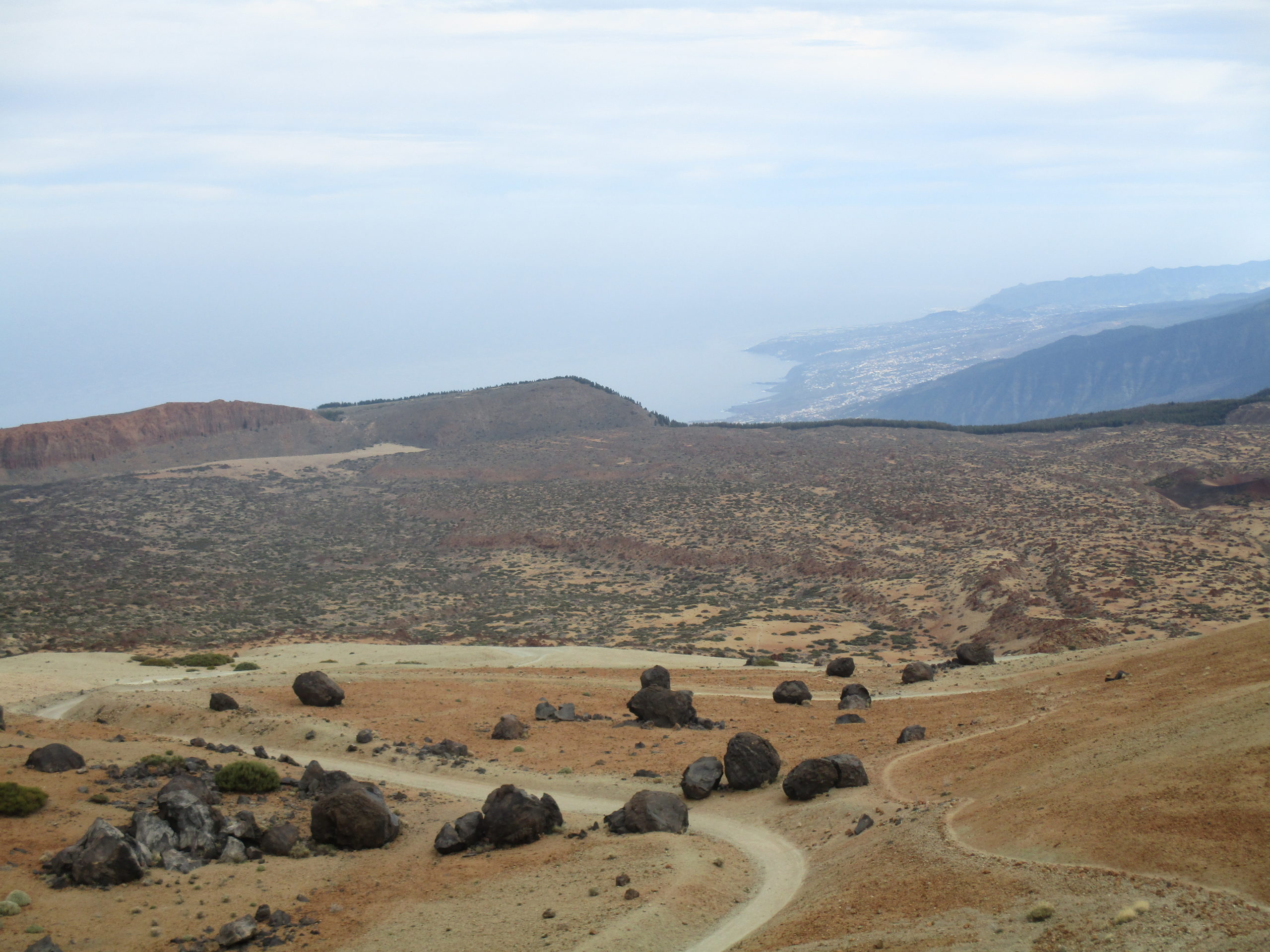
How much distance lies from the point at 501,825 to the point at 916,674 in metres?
17.5

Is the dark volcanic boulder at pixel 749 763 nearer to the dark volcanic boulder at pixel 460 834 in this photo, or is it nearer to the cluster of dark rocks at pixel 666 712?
the cluster of dark rocks at pixel 666 712

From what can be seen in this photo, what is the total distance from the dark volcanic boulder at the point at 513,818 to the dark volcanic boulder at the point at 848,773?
19.8 feet

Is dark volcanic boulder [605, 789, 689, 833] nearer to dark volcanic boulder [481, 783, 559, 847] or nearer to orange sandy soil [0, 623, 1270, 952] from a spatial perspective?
orange sandy soil [0, 623, 1270, 952]

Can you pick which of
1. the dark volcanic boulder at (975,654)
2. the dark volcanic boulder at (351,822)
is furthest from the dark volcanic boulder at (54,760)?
the dark volcanic boulder at (975,654)

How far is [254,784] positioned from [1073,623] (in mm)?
30894

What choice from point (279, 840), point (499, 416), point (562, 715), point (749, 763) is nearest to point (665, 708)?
point (562, 715)

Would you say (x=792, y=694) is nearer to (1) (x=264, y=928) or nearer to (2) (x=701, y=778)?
(2) (x=701, y=778)

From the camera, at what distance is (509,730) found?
80.0ft

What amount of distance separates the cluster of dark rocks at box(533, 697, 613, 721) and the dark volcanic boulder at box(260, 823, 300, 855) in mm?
10011

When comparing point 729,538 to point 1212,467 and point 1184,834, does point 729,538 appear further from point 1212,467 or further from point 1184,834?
point 1184,834

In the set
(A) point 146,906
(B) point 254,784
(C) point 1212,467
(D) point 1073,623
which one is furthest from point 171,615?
(C) point 1212,467

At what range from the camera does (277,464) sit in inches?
3189

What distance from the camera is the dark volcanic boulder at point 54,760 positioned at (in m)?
18.5

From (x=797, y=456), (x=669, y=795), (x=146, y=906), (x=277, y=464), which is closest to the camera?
(x=146, y=906)
